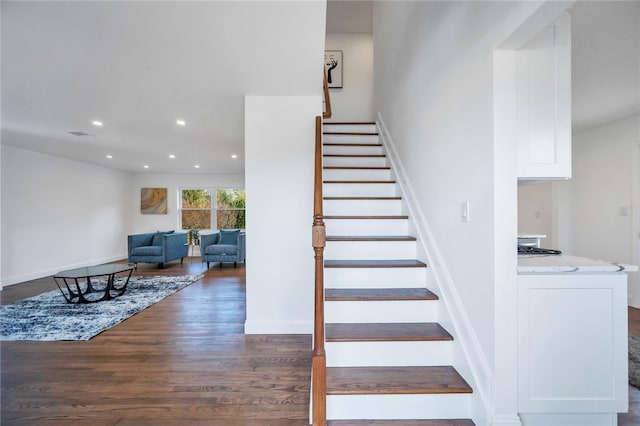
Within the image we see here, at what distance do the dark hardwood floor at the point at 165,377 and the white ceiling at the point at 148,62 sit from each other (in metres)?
2.40

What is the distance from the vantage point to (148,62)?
2.31 metres

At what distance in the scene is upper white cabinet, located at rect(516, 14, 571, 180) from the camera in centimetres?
140

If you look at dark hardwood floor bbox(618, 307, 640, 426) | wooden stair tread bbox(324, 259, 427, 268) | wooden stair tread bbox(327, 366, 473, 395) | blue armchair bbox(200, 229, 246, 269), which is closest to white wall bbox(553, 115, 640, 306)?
dark hardwood floor bbox(618, 307, 640, 426)

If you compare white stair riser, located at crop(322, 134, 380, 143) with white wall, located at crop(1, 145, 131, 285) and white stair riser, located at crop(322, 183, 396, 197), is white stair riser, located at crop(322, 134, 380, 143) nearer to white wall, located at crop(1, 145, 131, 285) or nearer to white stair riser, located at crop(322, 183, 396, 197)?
white stair riser, located at crop(322, 183, 396, 197)

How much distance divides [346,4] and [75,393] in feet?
20.6

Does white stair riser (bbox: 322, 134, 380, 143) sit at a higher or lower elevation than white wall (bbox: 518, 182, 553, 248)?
higher

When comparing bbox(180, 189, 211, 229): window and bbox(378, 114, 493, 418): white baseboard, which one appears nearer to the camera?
bbox(378, 114, 493, 418): white baseboard

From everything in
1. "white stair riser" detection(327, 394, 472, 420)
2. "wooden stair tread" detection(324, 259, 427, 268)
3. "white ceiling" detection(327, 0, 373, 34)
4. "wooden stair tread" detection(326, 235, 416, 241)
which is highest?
"white ceiling" detection(327, 0, 373, 34)

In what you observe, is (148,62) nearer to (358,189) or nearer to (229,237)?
(358,189)

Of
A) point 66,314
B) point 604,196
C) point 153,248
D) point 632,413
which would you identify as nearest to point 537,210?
point 604,196

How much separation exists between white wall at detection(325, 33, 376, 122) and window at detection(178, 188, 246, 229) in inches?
160

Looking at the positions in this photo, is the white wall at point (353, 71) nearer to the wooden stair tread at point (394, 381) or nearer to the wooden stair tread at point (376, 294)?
the wooden stair tread at point (376, 294)

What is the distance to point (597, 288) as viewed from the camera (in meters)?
1.40

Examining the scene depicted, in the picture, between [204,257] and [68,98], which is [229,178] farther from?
[68,98]
